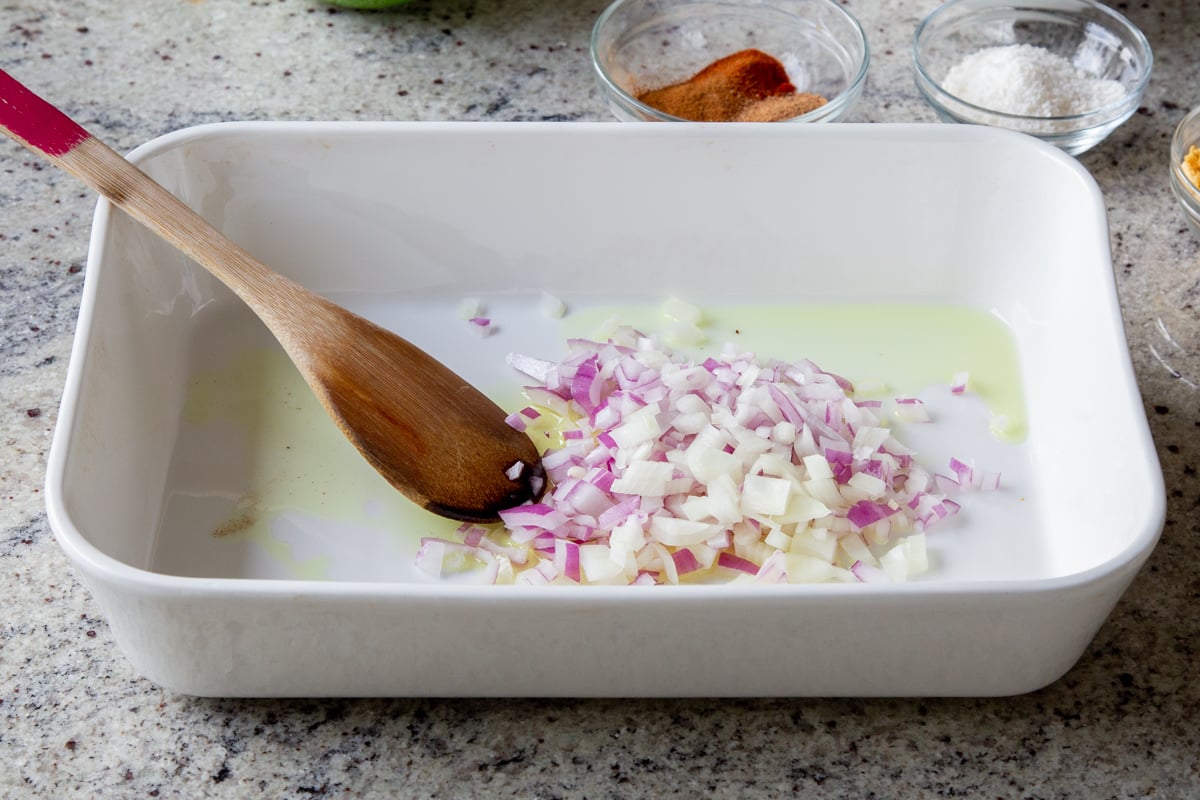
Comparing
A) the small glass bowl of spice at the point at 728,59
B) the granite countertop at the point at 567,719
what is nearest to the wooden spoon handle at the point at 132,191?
the granite countertop at the point at 567,719

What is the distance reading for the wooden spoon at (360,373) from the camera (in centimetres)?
98

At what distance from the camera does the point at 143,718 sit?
2.83 feet

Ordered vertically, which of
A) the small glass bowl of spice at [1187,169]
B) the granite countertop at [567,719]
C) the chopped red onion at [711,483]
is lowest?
the granite countertop at [567,719]

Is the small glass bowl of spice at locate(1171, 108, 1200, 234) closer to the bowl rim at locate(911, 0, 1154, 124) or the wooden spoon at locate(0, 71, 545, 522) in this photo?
the bowl rim at locate(911, 0, 1154, 124)

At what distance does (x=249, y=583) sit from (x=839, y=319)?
613 millimetres

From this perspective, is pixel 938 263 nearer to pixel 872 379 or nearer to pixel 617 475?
pixel 872 379

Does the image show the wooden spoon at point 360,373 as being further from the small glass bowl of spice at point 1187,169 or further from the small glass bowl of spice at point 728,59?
the small glass bowl of spice at point 1187,169

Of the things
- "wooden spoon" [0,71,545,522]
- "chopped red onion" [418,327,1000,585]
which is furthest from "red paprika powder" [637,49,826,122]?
"wooden spoon" [0,71,545,522]

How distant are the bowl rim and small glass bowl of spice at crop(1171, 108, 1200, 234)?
82 millimetres

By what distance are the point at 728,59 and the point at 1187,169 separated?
1.53 feet

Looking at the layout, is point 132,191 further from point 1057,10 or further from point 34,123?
point 1057,10

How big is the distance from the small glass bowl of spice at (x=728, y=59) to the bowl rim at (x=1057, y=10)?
0.23ft

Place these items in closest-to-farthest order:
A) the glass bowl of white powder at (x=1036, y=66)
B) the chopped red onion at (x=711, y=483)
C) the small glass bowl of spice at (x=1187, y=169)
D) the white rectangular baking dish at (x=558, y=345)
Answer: the white rectangular baking dish at (x=558, y=345), the chopped red onion at (x=711, y=483), the small glass bowl of spice at (x=1187, y=169), the glass bowl of white powder at (x=1036, y=66)

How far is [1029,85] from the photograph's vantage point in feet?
4.25
